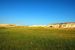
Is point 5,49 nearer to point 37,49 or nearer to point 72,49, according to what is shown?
point 37,49

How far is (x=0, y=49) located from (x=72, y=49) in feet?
31.1

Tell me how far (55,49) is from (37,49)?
242cm

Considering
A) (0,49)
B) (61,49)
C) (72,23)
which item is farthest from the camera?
(72,23)


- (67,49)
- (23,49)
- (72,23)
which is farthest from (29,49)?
(72,23)

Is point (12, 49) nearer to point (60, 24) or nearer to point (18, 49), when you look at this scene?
point (18, 49)

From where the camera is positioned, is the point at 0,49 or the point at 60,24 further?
the point at 60,24

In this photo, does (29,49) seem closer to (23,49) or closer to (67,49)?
(23,49)

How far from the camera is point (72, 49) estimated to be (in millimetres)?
21609

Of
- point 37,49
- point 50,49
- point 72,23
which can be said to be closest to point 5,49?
point 37,49

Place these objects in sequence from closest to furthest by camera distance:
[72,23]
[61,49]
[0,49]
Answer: [0,49] → [61,49] → [72,23]

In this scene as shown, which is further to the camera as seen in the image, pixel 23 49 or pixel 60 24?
pixel 60 24

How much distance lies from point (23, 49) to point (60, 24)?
Answer: 178m

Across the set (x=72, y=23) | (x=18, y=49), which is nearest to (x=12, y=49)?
(x=18, y=49)

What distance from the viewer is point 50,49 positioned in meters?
21.2
